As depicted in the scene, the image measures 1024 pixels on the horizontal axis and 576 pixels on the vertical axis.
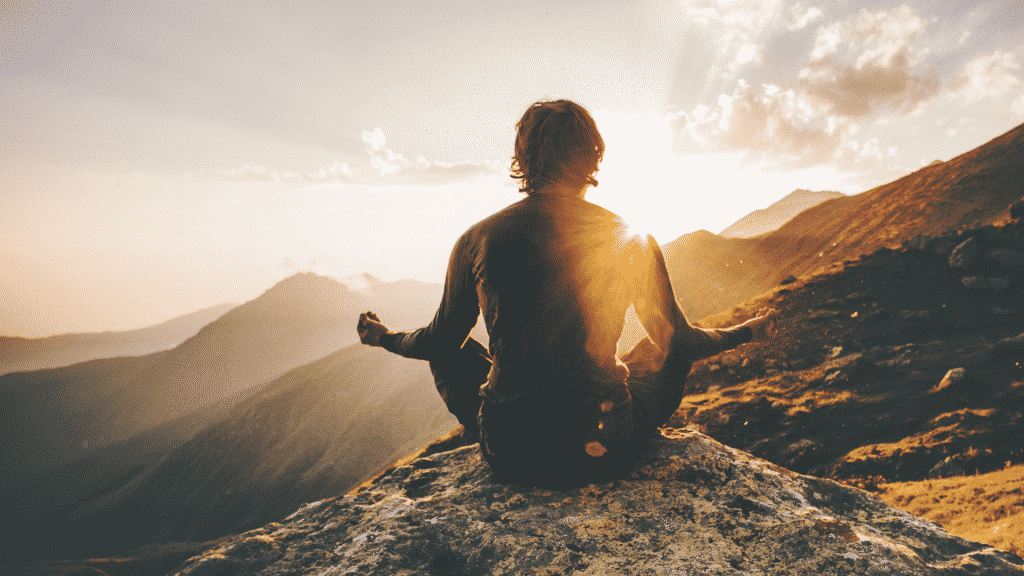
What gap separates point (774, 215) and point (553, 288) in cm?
14224

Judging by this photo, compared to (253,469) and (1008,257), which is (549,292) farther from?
(253,469)

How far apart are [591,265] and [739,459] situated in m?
1.71

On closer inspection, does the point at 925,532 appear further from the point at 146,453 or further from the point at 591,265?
the point at 146,453

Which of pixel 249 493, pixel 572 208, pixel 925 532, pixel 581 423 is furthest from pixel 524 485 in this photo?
pixel 249 493

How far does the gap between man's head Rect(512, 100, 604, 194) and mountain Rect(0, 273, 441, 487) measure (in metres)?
108

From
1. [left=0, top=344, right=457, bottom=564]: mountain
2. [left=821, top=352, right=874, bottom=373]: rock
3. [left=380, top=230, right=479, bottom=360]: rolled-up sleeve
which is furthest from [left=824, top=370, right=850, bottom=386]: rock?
[left=0, top=344, right=457, bottom=564]: mountain

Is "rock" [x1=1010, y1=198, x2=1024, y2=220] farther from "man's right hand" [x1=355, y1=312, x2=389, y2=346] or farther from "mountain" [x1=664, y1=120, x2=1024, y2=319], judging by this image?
"man's right hand" [x1=355, y1=312, x2=389, y2=346]

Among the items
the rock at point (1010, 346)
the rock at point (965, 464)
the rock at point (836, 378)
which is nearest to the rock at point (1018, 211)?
the rock at point (1010, 346)

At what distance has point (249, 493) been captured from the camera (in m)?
71.9

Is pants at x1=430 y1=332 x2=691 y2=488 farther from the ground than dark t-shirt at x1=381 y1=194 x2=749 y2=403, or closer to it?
closer to it

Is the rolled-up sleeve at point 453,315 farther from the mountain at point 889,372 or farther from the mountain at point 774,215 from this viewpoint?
the mountain at point 774,215

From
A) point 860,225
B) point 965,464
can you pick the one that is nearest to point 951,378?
point 965,464

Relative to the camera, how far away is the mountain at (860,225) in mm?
21234

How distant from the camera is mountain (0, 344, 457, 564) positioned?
6875 cm
